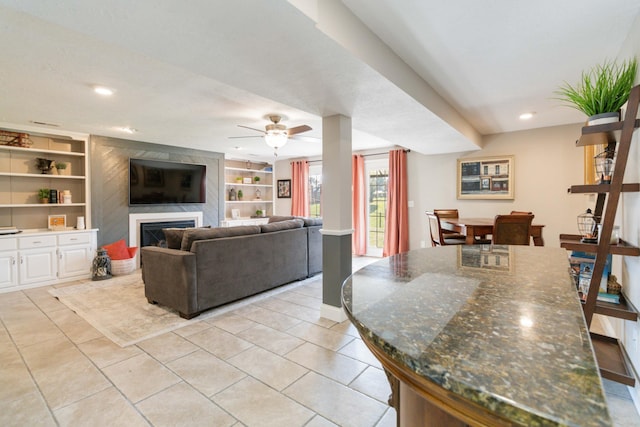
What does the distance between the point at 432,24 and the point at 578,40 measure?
1.16 metres

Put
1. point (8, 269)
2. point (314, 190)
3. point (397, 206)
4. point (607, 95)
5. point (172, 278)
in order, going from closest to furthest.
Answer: point (607, 95) < point (172, 278) < point (8, 269) < point (397, 206) < point (314, 190)

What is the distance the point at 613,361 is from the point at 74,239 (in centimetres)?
622

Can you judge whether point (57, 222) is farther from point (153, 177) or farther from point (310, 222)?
point (310, 222)

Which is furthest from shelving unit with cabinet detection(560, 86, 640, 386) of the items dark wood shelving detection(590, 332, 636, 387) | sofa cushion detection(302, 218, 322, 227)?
A: sofa cushion detection(302, 218, 322, 227)

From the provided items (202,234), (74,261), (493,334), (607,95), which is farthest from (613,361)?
(74,261)

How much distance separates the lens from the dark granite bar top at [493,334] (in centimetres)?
45

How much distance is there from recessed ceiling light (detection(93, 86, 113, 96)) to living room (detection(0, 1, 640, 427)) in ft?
0.27

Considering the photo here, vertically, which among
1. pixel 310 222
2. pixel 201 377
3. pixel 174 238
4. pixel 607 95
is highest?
pixel 607 95

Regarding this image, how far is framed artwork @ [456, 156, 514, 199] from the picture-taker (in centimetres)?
487

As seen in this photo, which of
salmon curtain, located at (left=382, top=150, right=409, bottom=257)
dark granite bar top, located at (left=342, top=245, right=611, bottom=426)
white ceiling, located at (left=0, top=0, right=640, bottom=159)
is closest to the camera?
dark granite bar top, located at (left=342, top=245, right=611, bottom=426)

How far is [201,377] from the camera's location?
2035mm

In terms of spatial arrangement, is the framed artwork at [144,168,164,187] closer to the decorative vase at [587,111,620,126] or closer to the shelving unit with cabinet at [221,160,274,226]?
the shelving unit with cabinet at [221,160,274,226]

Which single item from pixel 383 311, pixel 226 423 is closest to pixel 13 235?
pixel 226 423

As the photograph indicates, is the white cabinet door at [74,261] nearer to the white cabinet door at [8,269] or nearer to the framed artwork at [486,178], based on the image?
the white cabinet door at [8,269]
